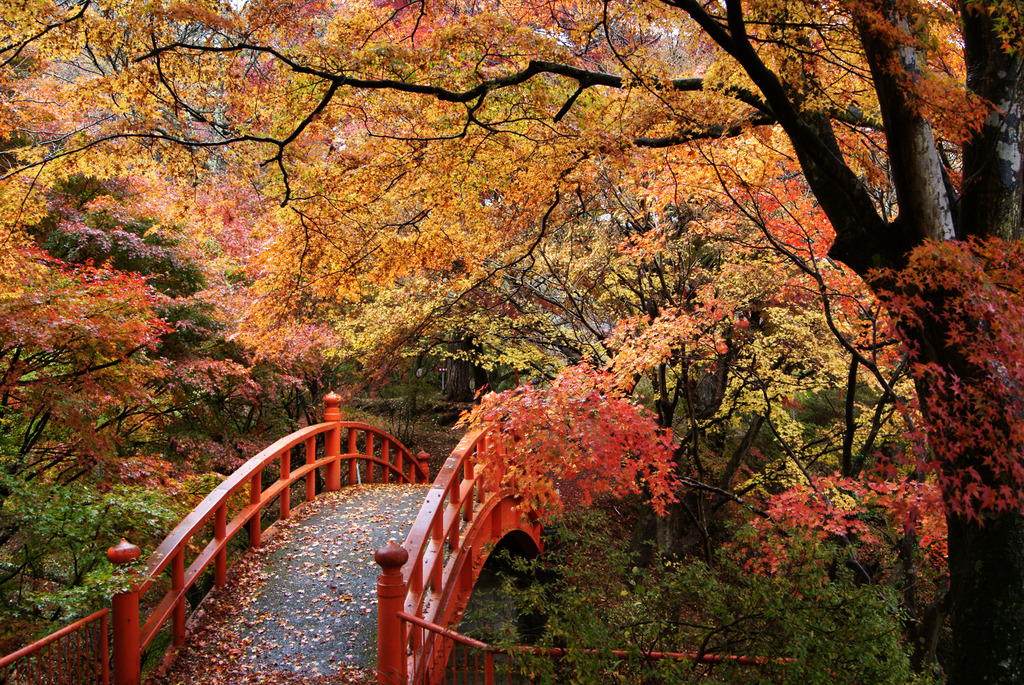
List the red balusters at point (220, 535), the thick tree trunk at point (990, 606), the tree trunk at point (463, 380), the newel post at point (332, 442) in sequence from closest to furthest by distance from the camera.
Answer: the thick tree trunk at point (990, 606)
the red balusters at point (220, 535)
the newel post at point (332, 442)
the tree trunk at point (463, 380)

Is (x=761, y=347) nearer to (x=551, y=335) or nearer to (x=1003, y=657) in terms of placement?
(x=551, y=335)

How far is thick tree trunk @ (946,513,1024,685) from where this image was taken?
380 cm

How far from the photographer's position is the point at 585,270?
10.8 meters

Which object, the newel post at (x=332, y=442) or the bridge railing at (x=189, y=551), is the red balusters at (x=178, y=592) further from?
the newel post at (x=332, y=442)

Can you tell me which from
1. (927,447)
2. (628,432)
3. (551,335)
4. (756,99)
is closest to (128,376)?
(628,432)

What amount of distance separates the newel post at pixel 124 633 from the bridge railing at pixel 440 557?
5.39ft

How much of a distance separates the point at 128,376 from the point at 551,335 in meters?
6.98

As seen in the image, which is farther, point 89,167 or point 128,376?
point 128,376

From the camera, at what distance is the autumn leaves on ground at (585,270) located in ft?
12.8

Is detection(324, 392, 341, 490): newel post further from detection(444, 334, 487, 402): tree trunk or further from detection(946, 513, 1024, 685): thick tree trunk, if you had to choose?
detection(444, 334, 487, 402): tree trunk

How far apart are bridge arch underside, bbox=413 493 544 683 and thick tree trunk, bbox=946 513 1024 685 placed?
10.7 ft

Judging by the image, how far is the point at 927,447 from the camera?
4.23m

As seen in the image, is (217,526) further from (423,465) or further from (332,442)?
(423,465)

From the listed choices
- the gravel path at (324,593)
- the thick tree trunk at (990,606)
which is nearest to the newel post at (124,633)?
the gravel path at (324,593)
